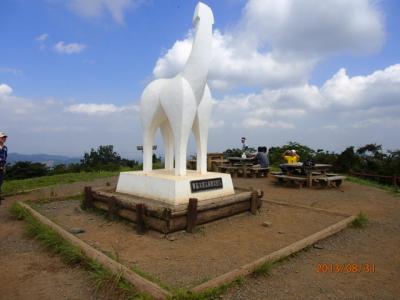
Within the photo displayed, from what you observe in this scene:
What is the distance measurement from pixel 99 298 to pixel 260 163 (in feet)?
35.5

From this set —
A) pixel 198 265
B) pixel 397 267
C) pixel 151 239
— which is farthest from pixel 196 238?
pixel 397 267

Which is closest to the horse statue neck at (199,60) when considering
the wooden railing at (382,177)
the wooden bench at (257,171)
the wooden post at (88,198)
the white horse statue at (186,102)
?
the white horse statue at (186,102)

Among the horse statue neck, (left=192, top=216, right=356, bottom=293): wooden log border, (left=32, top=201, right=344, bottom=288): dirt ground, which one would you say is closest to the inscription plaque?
(left=32, top=201, right=344, bottom=288): dirt ground

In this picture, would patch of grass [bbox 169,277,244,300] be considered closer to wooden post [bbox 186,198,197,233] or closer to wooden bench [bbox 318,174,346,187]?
wooden post [bbox 186,198,197,233]

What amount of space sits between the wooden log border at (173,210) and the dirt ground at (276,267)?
0.53ft

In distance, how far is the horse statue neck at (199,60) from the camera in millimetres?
6070

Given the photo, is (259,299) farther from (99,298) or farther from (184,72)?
(184,72)

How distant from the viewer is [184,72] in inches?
241

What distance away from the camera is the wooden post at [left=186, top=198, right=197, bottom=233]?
198 inches

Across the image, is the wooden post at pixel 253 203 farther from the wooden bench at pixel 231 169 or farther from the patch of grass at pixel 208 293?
the wooden bench at pixel 231 169

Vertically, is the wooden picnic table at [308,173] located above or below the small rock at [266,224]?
above

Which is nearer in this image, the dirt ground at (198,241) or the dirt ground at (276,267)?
the dirt ground at (276,267)
